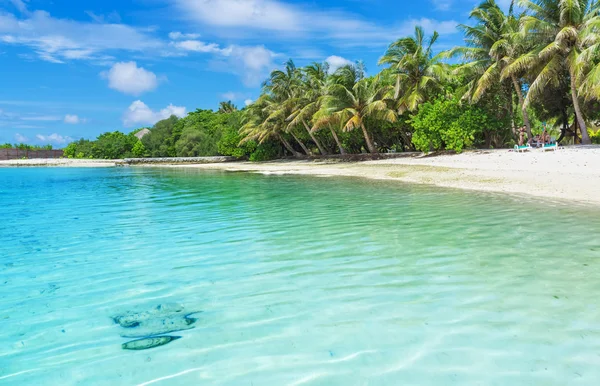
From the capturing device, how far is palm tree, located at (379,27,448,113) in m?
28.2

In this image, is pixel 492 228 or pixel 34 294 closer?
pixel 34 294

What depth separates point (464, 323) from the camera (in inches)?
142

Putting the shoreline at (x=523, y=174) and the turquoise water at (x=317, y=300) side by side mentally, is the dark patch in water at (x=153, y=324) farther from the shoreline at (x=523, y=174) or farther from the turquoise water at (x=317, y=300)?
the shoreline at (x=523, y=174)

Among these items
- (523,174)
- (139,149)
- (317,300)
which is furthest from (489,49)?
(139,149)

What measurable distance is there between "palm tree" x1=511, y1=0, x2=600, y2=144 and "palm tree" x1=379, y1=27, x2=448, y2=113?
6.22 metres

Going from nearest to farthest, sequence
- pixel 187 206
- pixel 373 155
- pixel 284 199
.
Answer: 1. pixel 187 206
2. pixel 284 199
3. pixel 373 155

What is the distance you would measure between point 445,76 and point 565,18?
7407 millimetres

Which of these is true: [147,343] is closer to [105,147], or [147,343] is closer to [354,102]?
[354,102]

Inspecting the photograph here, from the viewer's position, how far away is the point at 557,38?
69.3ft

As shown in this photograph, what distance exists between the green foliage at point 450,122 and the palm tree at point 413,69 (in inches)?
49.2

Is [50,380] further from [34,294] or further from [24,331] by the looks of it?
[34,294]

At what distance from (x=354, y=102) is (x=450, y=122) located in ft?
25.0

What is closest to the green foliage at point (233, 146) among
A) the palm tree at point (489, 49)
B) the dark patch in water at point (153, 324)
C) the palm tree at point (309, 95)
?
the palm tree at point (309, 95)

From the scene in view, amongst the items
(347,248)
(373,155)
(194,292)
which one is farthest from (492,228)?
(373,155)
